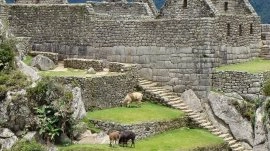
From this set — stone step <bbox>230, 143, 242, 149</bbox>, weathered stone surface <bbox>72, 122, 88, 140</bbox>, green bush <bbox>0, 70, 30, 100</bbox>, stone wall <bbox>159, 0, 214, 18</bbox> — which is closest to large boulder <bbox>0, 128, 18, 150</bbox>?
green bush <bbox>0, 70, 30, 100</bbox>

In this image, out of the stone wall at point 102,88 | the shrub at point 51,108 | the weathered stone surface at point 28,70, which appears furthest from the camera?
the stone wall at point 102,88

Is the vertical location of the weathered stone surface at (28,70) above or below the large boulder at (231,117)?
above

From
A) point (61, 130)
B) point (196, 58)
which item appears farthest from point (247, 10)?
point (61, 130)

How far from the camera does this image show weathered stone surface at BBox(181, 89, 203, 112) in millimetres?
32688

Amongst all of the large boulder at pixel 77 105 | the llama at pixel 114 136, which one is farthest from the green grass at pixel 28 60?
the llama at pixel 114 136

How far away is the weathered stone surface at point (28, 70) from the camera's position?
3014 cm

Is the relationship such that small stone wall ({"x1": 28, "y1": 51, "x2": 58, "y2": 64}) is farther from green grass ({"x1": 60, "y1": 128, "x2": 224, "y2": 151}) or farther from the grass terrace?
green grass ({"x1": 60, "y1": 128, "x2": 224, "y2": 151})

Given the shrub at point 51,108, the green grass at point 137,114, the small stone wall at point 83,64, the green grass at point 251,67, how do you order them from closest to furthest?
the shrub at point 51,108 < the green grass at point 137,114 < the green grass at point 251,67 < the small stone wall at point 83,64

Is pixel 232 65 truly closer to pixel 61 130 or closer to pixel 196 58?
pixel 196 58

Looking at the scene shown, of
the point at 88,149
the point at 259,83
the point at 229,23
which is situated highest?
the point at 229,23

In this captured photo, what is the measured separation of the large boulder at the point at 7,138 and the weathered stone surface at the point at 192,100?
8.38 meters

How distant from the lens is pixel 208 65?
32.7 meters

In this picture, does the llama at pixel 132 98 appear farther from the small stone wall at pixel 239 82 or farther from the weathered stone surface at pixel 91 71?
the small stone wall at pixel 239 82

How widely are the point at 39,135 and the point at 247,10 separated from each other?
13.6 m
